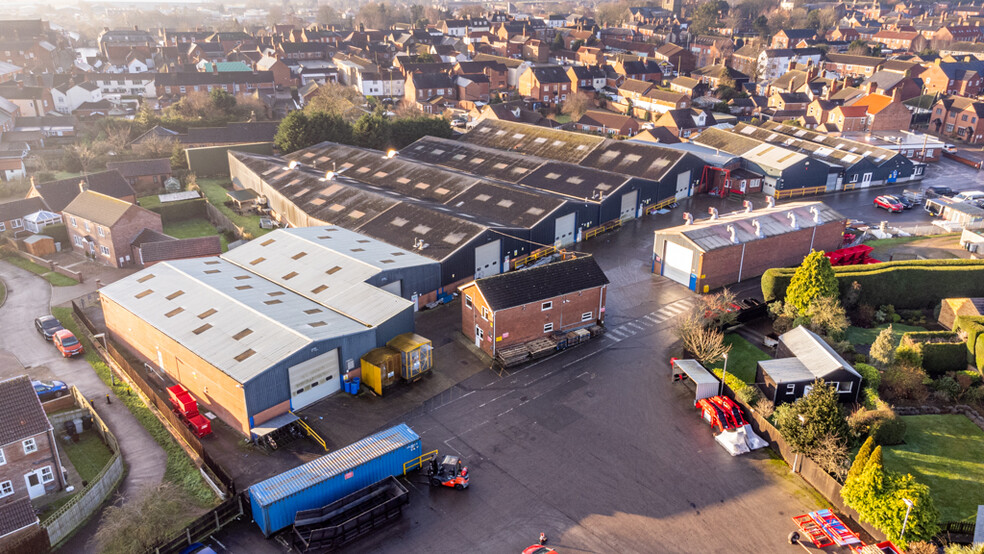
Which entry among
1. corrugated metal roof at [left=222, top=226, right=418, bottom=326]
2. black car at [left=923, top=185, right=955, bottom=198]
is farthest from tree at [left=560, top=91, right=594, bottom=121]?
corrugated metal roof at [left=222, top=226, right=418, bottom=326]

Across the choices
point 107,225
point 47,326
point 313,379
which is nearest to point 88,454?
point 313,379

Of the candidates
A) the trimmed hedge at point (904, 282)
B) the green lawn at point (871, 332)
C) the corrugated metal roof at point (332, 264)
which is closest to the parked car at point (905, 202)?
the trimmed hedge at point (904, 282)

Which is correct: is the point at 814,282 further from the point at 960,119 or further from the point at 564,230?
the point at 960,119

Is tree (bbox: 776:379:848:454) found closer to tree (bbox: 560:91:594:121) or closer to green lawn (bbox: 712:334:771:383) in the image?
green lawn (bbox: 712:334:771:383)

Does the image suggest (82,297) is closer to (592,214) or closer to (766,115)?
(592,214)

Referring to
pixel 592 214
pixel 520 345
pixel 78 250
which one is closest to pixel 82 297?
pixel 78 250
